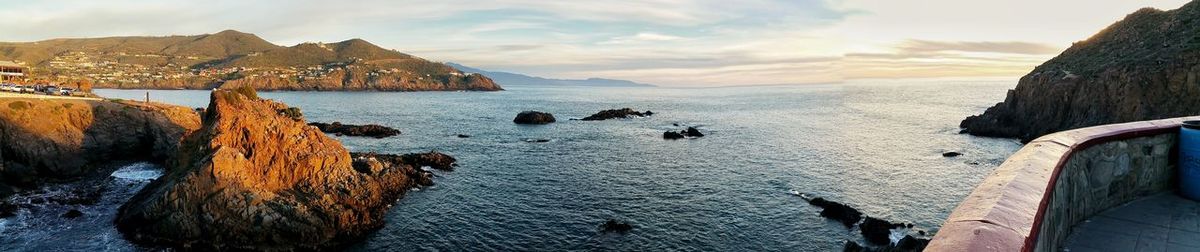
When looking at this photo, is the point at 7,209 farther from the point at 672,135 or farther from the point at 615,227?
the point at 672,135

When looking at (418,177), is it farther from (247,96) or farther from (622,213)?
(622,213)

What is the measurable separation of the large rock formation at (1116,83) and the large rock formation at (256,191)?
196ft

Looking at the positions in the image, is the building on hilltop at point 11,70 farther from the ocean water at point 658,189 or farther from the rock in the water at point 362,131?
the ocean water at point 658,189

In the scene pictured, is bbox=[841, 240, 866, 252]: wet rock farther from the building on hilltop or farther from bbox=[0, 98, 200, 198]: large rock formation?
the building on hilltop

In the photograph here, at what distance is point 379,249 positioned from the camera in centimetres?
2569

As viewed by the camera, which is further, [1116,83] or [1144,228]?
[1116,83]

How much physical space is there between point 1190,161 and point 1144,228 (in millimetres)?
2393

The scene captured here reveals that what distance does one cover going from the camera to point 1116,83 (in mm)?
52344

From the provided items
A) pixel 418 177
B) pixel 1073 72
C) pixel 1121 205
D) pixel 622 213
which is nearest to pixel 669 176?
pixel 622 213

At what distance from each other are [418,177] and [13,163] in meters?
22.8

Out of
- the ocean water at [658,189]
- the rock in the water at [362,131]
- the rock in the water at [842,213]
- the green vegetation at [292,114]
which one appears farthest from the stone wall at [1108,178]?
the rock in the water at [362,131]

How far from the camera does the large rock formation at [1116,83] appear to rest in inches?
1870

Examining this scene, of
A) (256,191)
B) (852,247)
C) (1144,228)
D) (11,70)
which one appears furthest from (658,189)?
(11,70)

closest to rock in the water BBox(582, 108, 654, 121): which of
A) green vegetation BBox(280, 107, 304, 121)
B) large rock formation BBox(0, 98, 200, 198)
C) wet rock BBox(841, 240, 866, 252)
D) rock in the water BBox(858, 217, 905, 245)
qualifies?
green vegetation BBox(280, 107, 304, 121)
